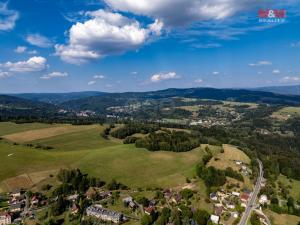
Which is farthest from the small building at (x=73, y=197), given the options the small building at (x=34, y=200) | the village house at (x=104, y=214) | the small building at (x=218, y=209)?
the small building at (x=218, y=209)

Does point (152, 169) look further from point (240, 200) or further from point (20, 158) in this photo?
point (20, 158)

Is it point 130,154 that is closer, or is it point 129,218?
point 129,218

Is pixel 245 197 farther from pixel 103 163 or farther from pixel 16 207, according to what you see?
pixel 16 207

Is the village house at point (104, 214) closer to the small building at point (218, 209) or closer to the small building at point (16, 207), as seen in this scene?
the small building at point (16, 207)

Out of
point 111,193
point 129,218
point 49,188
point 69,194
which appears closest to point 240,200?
point 129,218

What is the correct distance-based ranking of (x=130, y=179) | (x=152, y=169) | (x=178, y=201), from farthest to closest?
(x=152, y=169), (x=130, y=179), (x=178, y=201)

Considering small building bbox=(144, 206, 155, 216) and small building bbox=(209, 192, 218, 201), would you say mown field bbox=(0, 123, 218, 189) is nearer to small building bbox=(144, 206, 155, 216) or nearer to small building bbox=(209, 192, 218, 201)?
small building bbox=(209, 192, 218, 201)

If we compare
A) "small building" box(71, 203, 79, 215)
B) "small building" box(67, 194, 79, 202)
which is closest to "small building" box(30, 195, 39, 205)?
"small building" box(67, 194, 79, 202)
